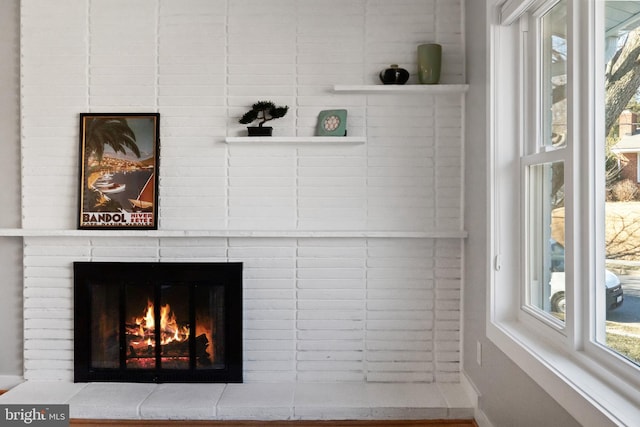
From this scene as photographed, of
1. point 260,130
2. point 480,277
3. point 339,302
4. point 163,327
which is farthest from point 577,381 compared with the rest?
point 163,327

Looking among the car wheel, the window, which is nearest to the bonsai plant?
the window

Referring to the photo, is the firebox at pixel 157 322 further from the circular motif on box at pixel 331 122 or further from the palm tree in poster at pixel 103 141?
the circular motif on box at pixel 331 122

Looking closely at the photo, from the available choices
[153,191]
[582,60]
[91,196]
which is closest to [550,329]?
[582,60]

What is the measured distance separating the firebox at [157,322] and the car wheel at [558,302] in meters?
1.65

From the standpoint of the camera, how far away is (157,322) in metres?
2.86

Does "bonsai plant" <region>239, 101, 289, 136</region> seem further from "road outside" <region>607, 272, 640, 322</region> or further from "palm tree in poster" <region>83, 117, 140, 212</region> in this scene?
"road outside" <region>607, 272, 640, 322</region>

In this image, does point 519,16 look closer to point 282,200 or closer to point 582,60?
point 582,60

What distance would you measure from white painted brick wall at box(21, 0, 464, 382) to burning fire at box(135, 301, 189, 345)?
12.9 inches

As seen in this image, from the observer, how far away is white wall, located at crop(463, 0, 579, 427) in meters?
2.07

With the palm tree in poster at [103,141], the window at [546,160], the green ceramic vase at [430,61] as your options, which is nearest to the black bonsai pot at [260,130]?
the palm tree in poster at [103,141]

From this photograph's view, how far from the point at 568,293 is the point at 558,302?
0.65 feet

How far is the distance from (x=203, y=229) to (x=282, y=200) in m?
0.50

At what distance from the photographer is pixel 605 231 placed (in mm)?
1614

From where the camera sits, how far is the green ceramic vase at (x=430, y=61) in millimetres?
2736
